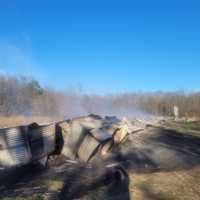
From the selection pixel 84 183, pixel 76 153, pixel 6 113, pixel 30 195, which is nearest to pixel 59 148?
pixel 76 153

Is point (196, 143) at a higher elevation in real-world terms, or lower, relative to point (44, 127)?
lower

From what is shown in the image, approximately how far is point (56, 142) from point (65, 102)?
17996mm

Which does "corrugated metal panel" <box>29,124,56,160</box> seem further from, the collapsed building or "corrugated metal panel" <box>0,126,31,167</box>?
"corrugated metal panel" <box>0,126,31,167</box>

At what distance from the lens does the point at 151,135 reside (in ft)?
29.7

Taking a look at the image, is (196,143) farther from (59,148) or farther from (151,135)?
(59,148)

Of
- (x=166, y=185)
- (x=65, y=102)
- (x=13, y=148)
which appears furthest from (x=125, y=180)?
(x=65, y=102)

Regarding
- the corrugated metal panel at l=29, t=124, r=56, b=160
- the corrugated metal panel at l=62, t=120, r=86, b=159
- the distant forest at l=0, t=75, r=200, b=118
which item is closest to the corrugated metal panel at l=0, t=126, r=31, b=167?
the corrugated metal panel at l=29, t=124, r=56, b=160

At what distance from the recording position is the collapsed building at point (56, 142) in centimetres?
627

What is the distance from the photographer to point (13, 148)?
20.6 ft

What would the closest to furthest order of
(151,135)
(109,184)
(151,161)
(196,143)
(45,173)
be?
(109,184), (45,173), (151,161), (196,143), (151,135)

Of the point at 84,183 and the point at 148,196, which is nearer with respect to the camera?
the point at 148,196

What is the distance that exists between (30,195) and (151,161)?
10.4ft

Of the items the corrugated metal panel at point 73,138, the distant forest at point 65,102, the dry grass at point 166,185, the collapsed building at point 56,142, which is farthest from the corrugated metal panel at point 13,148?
the distant forest at point 65,102

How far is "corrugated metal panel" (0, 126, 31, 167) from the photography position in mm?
6184
